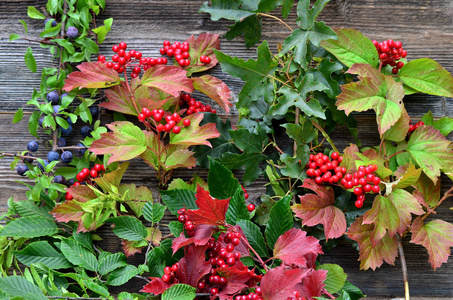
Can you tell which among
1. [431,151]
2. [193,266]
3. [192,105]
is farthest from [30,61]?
[431,151]

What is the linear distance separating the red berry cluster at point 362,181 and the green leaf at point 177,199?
371mm

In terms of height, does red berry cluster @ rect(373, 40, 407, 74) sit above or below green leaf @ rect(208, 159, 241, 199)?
above

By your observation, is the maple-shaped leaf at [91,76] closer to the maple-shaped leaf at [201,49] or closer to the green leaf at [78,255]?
the maple-shaped leaf at [201,49]

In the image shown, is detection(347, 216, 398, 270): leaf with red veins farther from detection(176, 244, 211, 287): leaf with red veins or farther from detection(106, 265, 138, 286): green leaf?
detection(106, 265, 138, 286): green leaf

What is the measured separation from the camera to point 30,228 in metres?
1.00

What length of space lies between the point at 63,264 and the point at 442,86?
106cm

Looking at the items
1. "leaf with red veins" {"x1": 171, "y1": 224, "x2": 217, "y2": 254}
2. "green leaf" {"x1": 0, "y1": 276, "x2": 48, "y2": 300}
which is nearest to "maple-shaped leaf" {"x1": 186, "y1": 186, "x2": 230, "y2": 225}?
"leaf with red veins" {"x1": 171, "y1": 224, "x2": 217, "y2": 254}

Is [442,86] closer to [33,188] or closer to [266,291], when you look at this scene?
[266,291]

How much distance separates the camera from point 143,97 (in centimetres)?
106

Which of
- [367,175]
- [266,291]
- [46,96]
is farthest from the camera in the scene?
[46,96]

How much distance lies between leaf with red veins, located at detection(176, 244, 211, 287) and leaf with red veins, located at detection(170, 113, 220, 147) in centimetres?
25

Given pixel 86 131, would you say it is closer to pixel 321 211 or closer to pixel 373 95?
pixel 321 211

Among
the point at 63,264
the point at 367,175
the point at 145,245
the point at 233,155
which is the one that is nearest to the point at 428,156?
the point at 367,175

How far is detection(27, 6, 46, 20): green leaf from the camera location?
1.07m
